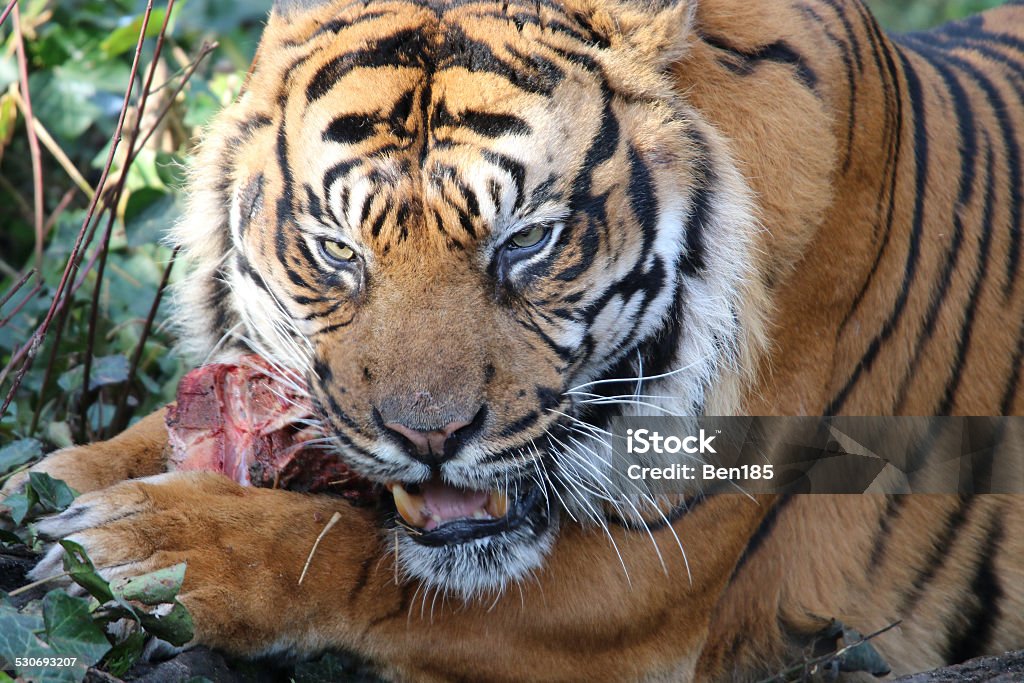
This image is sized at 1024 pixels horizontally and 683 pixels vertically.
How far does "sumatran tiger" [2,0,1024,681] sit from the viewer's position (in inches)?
80.2

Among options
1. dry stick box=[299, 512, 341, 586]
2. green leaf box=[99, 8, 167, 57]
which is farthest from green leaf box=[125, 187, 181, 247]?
dry stick box=[299, 512, 341, 586]

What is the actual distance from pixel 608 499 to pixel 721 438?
10.4 inches

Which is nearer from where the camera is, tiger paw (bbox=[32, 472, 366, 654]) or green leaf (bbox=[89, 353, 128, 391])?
tiger paw (bbox=[32, 472, 366, 654])

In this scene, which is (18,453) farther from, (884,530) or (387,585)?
(884,530)

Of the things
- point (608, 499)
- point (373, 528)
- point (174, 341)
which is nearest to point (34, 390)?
point (174, 341)

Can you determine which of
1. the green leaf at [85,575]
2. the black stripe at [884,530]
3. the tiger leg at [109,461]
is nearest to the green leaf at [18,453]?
the tiger leg at [109,461]

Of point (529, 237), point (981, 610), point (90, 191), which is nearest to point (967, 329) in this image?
point (981, 610)

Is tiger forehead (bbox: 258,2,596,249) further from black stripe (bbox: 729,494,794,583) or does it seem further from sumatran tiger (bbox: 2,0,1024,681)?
black stripe (bbox: 729,494,794,583)

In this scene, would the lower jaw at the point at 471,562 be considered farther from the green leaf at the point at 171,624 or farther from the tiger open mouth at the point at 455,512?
the green leaf at the point at 171,624

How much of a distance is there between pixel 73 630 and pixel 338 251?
81 cm

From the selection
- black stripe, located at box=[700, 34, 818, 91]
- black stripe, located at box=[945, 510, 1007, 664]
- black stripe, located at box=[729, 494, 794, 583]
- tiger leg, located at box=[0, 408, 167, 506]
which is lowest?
black stripe, located at box=[945, 510, 1007, 664]

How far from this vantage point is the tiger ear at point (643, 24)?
7.14 ft

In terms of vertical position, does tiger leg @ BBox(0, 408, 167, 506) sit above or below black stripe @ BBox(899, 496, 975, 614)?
above

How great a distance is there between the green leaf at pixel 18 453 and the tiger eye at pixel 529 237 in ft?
3.90
